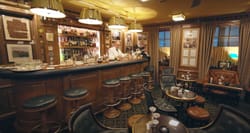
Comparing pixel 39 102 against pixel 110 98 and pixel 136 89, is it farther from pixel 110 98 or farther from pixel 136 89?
pixel 136 89

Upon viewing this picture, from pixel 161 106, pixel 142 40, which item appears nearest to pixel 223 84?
pixel 161 106

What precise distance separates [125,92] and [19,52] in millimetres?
3121

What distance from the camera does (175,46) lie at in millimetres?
5555

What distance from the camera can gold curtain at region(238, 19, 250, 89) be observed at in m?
4.12

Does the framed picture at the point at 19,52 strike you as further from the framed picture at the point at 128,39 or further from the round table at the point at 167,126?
the framed picture at the point at 128,39

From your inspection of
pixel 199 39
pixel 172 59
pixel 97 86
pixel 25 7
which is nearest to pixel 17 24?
pixel 25 7

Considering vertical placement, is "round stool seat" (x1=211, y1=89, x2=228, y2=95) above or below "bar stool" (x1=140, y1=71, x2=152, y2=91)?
below

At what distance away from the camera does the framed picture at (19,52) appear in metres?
3.18

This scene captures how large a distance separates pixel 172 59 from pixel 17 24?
5.59m

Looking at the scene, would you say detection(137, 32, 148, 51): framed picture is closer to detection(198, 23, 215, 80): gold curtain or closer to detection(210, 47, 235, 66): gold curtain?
detection(198, 23, 215, 80): gold curtain

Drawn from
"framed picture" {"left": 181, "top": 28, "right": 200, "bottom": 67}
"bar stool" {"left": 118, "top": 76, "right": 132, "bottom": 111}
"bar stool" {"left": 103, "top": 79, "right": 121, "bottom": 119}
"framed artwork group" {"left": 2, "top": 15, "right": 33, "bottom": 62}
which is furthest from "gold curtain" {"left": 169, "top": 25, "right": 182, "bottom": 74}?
"framed artwork group" {"left": 2, "top": 15, "right": 33, "bottom": 62}

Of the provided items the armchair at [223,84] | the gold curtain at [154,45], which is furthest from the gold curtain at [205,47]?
the gold curtain at [154,45]

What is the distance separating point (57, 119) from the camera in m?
2.49

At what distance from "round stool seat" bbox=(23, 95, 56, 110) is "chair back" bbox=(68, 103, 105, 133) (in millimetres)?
740
